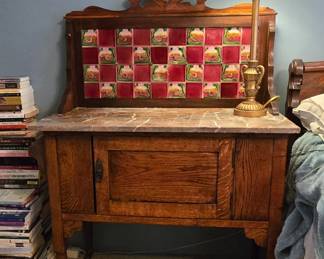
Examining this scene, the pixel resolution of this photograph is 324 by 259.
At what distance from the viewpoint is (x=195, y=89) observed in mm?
1232

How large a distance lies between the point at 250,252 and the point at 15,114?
1098 mm

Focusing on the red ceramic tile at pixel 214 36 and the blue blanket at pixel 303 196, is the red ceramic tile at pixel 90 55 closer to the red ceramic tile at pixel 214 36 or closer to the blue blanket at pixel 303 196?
the red ceramic tile at pixel 214 36

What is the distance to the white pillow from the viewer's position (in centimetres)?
97

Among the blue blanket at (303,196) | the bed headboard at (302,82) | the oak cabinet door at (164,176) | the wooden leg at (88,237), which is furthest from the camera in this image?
the wooden leg at (88,237)

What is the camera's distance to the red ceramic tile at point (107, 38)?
122cm

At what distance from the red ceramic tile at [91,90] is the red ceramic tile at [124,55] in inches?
5.3

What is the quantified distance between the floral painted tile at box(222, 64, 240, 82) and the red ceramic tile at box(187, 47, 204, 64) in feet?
0.31

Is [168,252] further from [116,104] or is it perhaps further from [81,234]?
[116,104]

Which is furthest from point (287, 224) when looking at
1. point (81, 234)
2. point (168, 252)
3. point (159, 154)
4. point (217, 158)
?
point (81, 234)

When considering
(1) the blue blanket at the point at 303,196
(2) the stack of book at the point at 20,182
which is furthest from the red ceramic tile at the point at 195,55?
(2) the stack of book at the point at 20,182

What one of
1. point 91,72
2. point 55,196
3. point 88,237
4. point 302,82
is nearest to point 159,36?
point 91,72

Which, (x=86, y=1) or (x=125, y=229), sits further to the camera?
(x=125, y=229)

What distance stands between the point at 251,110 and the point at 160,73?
0.39 metres

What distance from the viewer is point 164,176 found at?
3.05 feet
